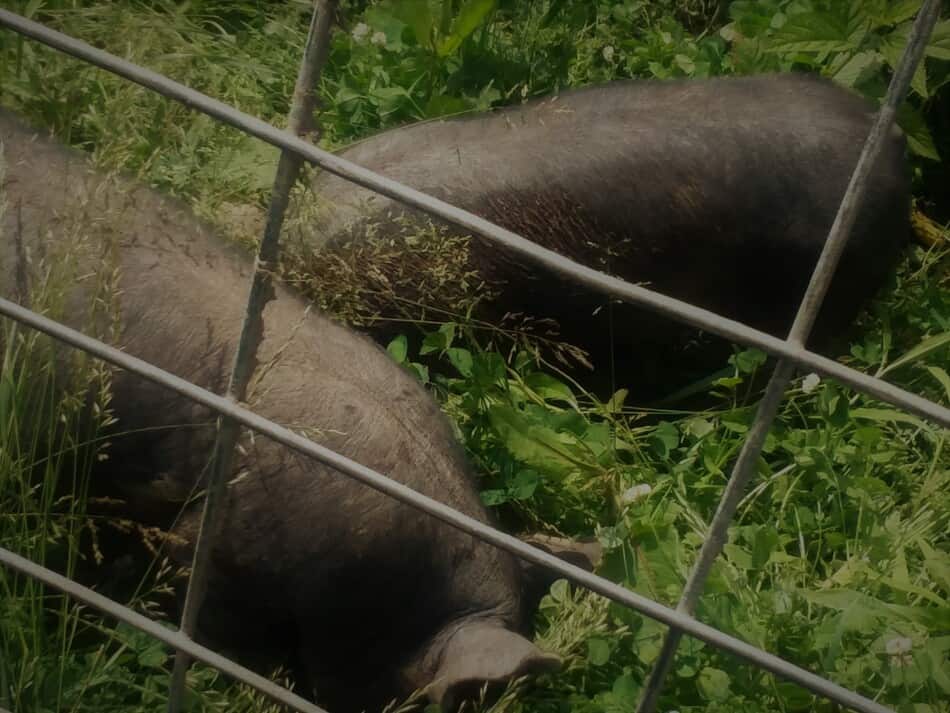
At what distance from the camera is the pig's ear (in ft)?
6.83

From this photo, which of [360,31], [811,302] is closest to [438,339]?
[360,31]

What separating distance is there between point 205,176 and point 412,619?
923 millimetres

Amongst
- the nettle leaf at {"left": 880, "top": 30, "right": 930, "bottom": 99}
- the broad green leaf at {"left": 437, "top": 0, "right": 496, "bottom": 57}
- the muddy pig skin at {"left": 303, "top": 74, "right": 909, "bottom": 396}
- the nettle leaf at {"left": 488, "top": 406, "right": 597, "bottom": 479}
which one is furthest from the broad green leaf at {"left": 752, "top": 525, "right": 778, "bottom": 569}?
the broad green leaf at {"left": 437, "top": 0, "right": 496, "bottom": 57}

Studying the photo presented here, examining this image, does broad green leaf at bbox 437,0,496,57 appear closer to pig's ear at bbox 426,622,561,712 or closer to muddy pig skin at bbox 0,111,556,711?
muddy pig skin at bbox 0,111,556,711

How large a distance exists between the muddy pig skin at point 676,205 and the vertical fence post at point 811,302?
1814 millimetres

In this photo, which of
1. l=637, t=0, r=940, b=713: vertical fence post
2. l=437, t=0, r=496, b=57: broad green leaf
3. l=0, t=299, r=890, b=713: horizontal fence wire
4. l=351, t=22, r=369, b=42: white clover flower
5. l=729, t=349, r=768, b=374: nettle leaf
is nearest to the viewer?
l=637, t=0, r=940, b=713: vertical fence post

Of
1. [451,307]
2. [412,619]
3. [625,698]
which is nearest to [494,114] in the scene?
[451,307]

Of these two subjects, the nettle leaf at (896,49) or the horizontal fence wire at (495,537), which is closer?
the horizontal fence wire at (495,537)

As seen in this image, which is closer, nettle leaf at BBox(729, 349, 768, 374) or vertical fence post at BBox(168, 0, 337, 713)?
vertical fence post at BBox(168, 0, 337, 713)

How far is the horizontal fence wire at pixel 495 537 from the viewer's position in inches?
54.0

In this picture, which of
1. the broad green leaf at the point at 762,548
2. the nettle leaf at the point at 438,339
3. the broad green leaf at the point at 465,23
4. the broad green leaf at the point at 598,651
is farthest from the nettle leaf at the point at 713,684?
the broad green leaf at the point at 465,23

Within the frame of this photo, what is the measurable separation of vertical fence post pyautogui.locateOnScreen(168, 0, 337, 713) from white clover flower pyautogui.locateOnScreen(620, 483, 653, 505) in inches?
43.2

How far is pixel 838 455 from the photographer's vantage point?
263cm

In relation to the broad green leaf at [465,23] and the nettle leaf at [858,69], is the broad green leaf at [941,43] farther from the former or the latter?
the broad green leaf at [465,23]
